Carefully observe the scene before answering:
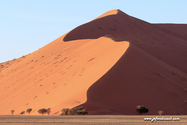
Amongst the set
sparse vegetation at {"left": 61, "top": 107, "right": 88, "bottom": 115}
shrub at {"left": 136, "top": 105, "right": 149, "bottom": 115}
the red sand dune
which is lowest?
shrub at {"left": 136, "top": 105, "right": 149, "bottom": 115}

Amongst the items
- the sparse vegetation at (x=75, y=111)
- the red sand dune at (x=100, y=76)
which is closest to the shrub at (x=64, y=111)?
the sparse vegetation at (x=75, y=111)

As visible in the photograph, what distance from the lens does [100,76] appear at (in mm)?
31578

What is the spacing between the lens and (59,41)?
184 ft

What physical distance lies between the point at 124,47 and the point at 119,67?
6.03 metres

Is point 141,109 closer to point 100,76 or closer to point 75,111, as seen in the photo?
point 75,111

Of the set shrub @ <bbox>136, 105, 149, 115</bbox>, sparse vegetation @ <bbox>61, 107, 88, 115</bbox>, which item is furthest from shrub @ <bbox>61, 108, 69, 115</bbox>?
shrub @ <bbox>136, 105, 149, 115</bbox>

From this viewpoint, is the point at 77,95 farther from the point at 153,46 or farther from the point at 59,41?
the point at 59,41

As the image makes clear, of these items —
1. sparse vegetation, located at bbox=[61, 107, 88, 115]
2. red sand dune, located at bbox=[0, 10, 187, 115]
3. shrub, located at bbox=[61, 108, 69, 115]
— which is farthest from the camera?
red sand dune, located at bbox=[0, 10, 187, 115]

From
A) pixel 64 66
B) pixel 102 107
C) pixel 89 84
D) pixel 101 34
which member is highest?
pixel 101 34

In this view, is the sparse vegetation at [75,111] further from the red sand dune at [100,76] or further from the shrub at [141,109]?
the shrub at [141,109]

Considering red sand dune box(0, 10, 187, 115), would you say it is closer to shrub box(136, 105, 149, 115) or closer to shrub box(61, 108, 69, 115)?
shrub box(136, 105, 149, 115)

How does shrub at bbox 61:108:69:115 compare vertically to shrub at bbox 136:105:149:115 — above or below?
above

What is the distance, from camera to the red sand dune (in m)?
29.4

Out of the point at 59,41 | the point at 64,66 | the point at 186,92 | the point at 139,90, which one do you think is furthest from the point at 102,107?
the point at 59,41
